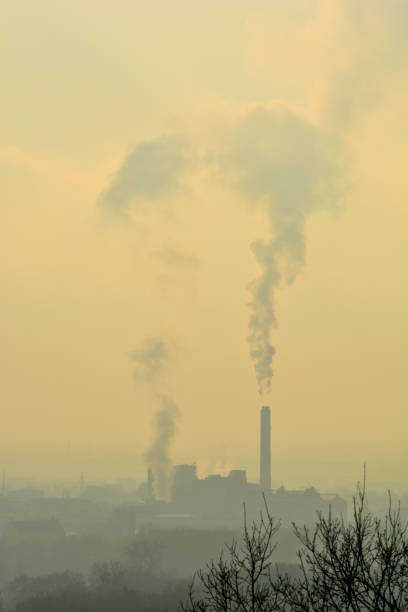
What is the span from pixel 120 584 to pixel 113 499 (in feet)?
413

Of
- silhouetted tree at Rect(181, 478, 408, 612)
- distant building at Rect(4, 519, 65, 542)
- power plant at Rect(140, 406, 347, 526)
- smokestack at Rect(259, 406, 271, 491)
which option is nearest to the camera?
silhouetted tree at Rect(181, 478, 408, 612)

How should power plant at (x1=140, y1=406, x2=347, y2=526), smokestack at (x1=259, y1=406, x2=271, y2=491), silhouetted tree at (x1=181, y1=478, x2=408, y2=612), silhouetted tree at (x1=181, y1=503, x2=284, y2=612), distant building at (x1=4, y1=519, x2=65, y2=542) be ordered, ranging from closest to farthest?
silhouetted tree at (x1=181, y1=478, x2=408, y2=612) → silhouetted tree at (x1=181, y1=503, x2=284, y2=612) → distant building at (x1=4, y1=519, x2=65, y2=542) → smokestack at (x1=259, y1=406, x2=271, y2=491) → power plant at (x1=140, y1=406, x2=347, y2=526)

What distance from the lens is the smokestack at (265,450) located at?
314 ft

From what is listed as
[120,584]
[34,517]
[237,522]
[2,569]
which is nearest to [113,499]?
[34,517]

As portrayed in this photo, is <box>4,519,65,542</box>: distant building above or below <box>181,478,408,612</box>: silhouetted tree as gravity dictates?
below

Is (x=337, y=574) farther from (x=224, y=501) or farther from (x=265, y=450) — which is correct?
(x=224, y=501)

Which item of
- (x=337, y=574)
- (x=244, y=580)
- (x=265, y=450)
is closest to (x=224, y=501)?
(x=265, y=450)

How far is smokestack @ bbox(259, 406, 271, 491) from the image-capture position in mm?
95562

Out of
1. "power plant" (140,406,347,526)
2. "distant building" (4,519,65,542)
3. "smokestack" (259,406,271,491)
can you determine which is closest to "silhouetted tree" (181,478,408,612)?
"distant building" (4,519,65,542)

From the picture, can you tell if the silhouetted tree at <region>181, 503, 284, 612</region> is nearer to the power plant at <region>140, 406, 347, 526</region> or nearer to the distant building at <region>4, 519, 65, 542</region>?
the distant building at <region>4, 519, 65, 542</region>

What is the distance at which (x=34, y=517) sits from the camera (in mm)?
112000

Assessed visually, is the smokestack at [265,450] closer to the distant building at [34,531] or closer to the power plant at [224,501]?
the power plant at [224,501]

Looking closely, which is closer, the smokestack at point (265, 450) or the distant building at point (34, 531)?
the distant building at point (34, 531)

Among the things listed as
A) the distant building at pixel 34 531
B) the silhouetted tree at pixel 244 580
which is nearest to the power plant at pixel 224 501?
the distant building at pixel 34 531
